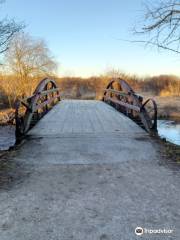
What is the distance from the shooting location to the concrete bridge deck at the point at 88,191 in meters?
2.75

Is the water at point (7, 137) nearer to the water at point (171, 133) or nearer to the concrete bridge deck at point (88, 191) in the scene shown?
the concrete bridge deck at point (88, 191)

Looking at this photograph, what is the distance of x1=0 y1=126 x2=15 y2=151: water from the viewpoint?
39.4ft

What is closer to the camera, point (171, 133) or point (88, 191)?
point (88, 191)

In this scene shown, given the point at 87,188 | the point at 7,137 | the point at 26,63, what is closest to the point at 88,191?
the point at 87,188

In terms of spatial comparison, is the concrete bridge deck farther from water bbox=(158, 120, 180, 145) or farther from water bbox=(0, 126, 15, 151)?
water bbox=(0, 126, 15, 151)

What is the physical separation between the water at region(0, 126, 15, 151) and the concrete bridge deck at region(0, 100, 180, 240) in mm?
6024

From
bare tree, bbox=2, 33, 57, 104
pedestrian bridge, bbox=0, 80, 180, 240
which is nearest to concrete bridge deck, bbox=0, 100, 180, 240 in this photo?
pedestrian bridge, bbox=0, 80, 180, 240

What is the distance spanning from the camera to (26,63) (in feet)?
82.2

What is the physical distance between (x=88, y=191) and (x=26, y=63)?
75.0ft

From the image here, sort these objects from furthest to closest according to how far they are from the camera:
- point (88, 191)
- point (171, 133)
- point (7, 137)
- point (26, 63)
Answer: point (26, 63)
point (7, 137)
point (171, 133)
point (88, 191)

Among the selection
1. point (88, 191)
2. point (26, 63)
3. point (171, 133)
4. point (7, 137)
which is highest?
point (26, 63)

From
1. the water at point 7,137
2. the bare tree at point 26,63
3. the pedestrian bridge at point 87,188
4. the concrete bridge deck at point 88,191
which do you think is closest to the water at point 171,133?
the pedestrian bridge at point 87,188

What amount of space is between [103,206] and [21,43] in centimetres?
2387

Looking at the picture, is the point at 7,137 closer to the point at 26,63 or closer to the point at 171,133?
the point at 171,133
